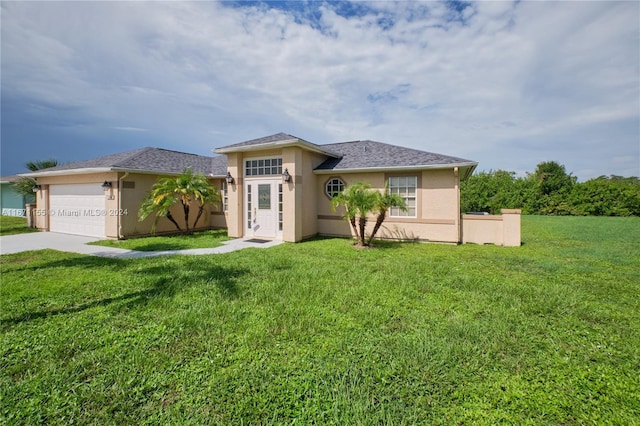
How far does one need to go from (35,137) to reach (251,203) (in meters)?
29.0

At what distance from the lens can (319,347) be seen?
349 centimetres

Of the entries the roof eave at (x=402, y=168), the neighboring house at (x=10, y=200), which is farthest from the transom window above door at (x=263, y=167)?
the neighboring house at (x=10, y=200)

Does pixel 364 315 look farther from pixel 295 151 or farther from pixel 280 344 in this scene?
pixel 295 151

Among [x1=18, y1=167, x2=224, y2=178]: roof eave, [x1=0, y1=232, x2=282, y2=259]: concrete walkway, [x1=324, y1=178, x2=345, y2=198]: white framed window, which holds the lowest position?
[x1=0, y1=232, x2=282, y2=259]: concrete walkway

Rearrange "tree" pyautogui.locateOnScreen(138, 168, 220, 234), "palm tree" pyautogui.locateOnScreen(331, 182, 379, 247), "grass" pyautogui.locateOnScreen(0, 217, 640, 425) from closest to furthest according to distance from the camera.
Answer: "grass" pyautogui.locateOnScreen(0, 217, 640, 425)
"palm tree" pyautogui.locateOnScreen(331, 182, 379, 247)
"tree" pyautogui.locateOnScreen(138, 168, 220, 234)

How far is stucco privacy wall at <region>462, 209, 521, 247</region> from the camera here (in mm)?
10922

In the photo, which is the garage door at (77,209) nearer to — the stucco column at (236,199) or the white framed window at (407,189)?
the stucco column at (236,199)

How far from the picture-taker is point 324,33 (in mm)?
10898

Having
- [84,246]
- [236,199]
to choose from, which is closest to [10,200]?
[84,246]

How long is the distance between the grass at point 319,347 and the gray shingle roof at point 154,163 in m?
7.49

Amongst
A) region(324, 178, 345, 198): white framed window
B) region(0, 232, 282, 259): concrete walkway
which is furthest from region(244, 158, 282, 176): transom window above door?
region(0, 232, 282, 259): concrete walkway

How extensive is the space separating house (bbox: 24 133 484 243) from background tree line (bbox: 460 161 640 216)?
15.2m

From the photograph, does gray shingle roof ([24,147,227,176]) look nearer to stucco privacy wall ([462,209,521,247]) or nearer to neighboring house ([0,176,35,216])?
stucco privacy wall ([462,209,521,247])

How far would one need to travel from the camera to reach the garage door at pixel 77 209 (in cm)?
1312
